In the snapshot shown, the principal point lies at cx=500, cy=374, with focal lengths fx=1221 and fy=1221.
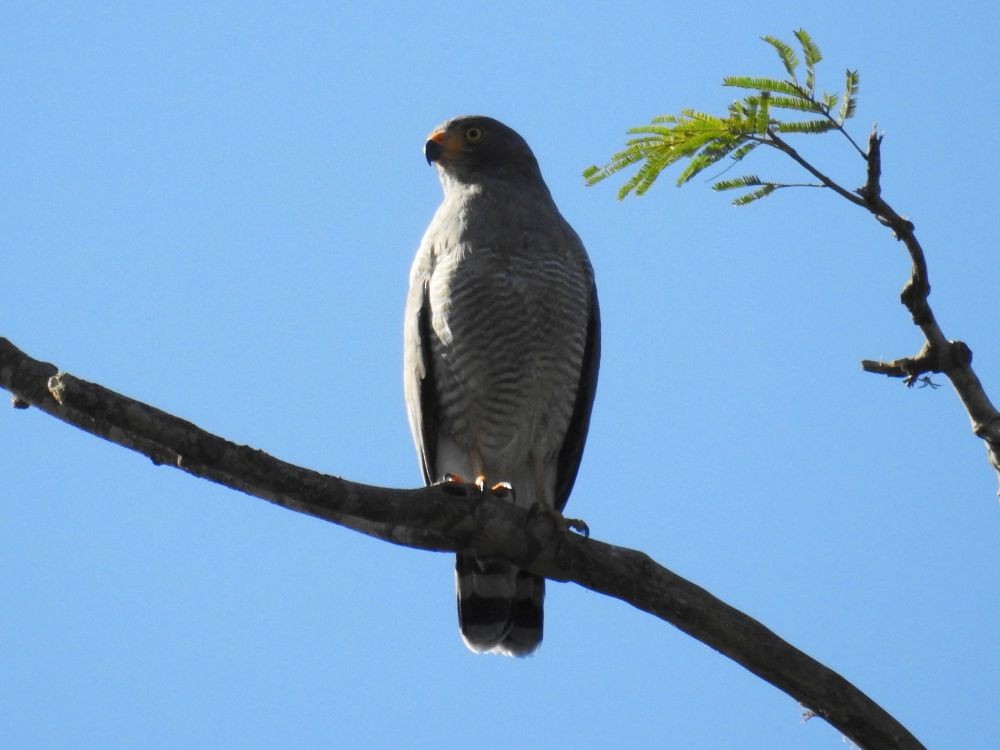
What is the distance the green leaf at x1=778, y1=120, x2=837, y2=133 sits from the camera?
15.1 ft

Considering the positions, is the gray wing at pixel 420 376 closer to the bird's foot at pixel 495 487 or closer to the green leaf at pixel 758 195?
the bird's foot at pixel 495 487

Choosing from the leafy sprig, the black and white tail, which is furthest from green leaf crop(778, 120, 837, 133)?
the black and white tail

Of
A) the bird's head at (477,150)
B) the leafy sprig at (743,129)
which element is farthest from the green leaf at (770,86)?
the bird's head at (477,150)

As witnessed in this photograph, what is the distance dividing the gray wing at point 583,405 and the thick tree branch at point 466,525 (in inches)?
64.3

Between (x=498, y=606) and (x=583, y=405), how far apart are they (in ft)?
4.25

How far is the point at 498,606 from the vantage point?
6.50m

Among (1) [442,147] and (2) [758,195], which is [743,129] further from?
(1) [442,147]

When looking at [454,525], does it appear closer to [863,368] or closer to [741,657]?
[741,657]

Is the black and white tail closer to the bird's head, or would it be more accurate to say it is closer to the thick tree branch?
the thick tree branch

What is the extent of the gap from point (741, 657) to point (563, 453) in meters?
2.61

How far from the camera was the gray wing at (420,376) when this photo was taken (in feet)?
22.1

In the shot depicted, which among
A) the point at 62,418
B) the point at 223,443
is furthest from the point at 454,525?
the point at 62,418

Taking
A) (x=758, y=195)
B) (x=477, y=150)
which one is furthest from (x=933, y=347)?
(x=477, y=150)

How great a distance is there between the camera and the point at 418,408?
6.80 meters
